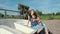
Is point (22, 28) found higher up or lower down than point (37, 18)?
lower down

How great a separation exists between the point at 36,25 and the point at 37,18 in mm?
290

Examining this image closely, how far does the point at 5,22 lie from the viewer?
6168 mm

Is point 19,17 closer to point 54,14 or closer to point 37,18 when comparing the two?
point 37,18

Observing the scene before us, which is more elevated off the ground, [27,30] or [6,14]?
[6,14]

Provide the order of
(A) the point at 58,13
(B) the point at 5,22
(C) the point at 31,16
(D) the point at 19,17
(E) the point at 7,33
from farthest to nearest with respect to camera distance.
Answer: (A) the point at 58,13 → (D) the point at 19,17 → (B) the point at 5,22 → (C) the point at 31,16 → (E) the point at 7,33

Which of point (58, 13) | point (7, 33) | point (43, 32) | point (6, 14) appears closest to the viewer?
point (7, 33)

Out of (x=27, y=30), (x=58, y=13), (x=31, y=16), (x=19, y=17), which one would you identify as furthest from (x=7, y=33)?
(x=58, y=13)

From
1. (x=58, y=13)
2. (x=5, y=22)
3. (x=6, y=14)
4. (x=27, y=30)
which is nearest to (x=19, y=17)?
→ (x=6, y=14)

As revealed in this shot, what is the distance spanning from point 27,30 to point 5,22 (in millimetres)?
1150

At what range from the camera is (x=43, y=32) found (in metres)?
5.18

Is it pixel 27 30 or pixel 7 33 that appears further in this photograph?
pixel 27 30

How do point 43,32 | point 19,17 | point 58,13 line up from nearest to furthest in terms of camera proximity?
point 43,32 → point 19,17 → point 58,13

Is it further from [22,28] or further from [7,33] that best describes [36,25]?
[7,33]

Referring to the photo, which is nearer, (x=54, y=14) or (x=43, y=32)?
(x=43, y=32)
